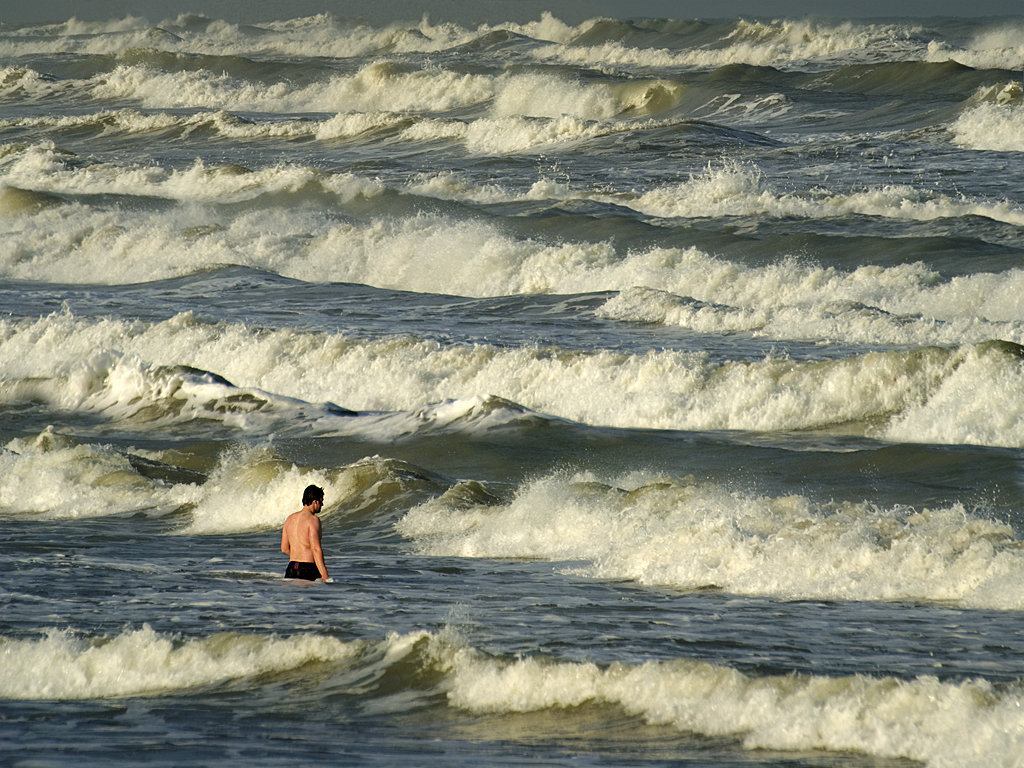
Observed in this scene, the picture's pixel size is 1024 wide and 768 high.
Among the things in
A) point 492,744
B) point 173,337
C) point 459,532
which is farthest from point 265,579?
point 173,337

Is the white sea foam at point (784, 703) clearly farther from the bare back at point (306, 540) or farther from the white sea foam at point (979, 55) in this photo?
the white sea foam at point (979, 55)

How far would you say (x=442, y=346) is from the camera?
1609 centimetres

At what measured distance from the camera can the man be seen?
8.27m

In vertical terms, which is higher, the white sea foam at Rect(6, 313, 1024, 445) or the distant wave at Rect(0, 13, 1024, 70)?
the distant wave at Rect(0, 13, 1024, 70)

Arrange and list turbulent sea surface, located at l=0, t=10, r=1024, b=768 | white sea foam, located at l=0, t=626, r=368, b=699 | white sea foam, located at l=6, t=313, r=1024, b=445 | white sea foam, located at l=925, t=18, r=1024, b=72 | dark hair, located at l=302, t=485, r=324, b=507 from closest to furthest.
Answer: turbulent sea surface, located at l=0, t=10, r=1024, b=768 < white sea foam, located at l=0, t=626, r=368, b=699 < dark hair, located at l=302, t=485, r=324, b=507 < white sea foam, located at l=6, t=313, r=1024, b=445 < white sea foam, located at l=925, t=18, r=1024, b=72

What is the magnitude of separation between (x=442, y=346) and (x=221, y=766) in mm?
11252

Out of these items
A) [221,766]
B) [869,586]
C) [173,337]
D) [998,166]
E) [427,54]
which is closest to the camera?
[221,766]

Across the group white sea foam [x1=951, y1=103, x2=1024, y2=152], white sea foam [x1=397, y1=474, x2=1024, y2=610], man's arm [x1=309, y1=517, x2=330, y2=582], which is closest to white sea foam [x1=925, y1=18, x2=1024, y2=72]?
white sea foam [x1=951, y1=103, x2=1024, y2=152]

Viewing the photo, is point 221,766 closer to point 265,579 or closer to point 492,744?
point 492,744

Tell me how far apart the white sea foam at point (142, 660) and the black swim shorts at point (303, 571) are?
63.8 inches

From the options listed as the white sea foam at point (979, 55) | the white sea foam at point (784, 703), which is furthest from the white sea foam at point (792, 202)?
the white sea foam at point (979, 55)

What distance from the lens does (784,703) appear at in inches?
212

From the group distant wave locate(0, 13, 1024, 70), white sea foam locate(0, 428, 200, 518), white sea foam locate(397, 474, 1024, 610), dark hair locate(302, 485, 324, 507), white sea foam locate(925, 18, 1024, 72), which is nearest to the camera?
white sea foam locate(397, 474, 1024, 610)

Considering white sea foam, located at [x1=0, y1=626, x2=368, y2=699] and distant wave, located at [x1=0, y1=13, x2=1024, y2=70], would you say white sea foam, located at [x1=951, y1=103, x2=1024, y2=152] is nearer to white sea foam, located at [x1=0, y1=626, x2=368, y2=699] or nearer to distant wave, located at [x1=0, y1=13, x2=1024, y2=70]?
distant wave, located at [x1=0, y1=13, x2=1024, y2=70]
